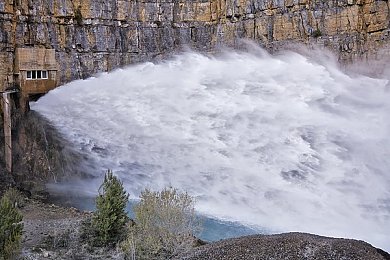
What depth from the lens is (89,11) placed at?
34062mm

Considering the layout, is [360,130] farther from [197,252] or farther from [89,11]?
[89,11]

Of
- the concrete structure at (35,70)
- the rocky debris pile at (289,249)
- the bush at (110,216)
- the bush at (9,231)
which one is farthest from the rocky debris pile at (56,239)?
the concrete structure at (35,70)

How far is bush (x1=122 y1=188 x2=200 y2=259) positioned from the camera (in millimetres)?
17094

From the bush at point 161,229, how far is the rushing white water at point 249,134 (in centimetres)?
669

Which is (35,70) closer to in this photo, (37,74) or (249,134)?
(37,74)

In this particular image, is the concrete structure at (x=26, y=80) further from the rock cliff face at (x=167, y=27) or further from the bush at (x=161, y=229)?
the bush at (x=161, y=229)

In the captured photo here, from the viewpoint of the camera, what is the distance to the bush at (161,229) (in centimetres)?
1709

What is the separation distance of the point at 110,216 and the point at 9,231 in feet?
12.3

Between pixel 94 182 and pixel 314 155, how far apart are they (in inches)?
524

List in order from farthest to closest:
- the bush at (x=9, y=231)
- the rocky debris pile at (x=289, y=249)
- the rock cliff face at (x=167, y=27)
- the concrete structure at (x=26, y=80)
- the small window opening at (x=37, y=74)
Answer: the small window opening at (x=37, y=74)
the rock cliff face at (x=167, y=27)
the concrete structure at (x=26, y=80)
the bush at (x=9, y=231)
the rocky debris pile at (x=289, y=249)

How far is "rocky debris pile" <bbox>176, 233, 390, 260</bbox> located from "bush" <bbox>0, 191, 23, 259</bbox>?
544cm

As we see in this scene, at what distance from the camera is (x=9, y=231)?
55.9 feet

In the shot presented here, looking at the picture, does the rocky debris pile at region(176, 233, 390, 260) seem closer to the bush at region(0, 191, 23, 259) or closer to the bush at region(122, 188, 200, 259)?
the bush at region(122, 188, 200, 259)

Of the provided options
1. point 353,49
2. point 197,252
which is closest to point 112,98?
point 353,49
